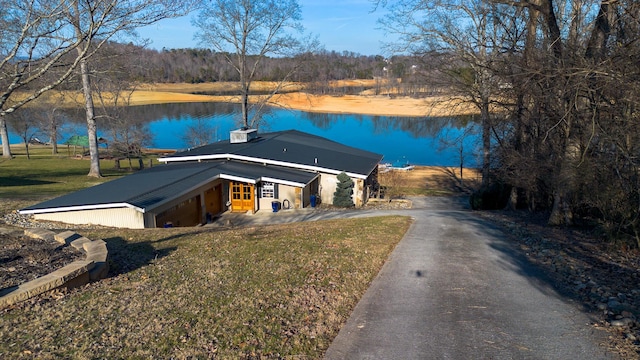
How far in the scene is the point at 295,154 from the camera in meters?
25.6

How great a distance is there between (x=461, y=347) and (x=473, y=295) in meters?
1.90

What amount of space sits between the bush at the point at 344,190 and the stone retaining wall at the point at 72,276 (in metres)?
15.4

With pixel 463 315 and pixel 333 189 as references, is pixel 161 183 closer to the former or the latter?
pixel 333 189

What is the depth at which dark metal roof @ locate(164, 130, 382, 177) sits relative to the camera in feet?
78.1

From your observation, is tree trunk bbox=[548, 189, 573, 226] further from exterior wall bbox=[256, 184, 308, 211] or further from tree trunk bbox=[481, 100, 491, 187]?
exterior wall bbox=[256, 184, 308, 211]

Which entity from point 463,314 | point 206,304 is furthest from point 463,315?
point 206,304

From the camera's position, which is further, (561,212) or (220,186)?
(220,186)

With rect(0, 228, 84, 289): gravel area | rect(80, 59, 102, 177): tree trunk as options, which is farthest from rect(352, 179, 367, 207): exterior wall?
rect(0, 228, 84, 289): gravel area

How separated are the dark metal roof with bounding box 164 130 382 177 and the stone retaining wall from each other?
50.2 feet

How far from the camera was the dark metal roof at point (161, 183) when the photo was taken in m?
15.6

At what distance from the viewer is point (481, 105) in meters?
19.3

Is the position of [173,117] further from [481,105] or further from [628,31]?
[628,31]

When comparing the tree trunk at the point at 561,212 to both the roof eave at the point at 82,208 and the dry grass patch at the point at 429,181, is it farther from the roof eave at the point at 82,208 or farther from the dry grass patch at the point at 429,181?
the dry grass patch at the point at 429,181

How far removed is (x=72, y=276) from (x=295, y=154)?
63.5 ft
